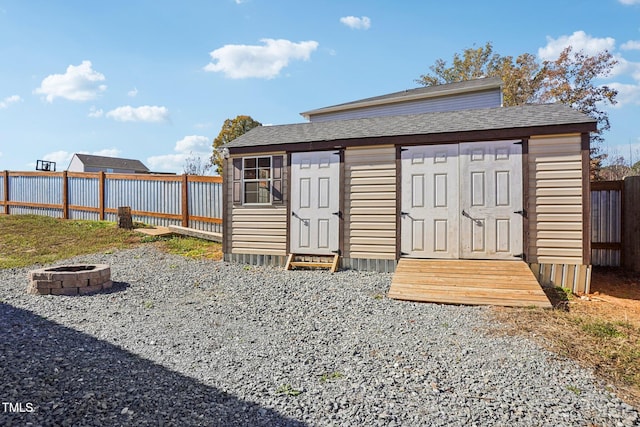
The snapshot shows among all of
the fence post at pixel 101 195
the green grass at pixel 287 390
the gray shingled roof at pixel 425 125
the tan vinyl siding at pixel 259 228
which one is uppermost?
the gray shingled roof at pixel 425 125

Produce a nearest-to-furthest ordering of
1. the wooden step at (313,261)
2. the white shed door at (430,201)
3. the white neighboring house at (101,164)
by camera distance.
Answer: the white shed door at (430,201) < the wooden step at (313,261) < the white neighboring house at (101,164)

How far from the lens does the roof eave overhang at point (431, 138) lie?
254 inches

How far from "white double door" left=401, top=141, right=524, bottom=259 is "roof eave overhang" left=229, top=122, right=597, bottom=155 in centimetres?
14

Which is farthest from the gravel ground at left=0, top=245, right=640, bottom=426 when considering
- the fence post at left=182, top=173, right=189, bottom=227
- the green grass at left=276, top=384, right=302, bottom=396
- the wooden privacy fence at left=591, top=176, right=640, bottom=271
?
the fence post at left=182, top=173, right=189, bottom=227

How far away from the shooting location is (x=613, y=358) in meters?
3.45

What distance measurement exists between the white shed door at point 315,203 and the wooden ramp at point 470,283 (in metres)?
1.91

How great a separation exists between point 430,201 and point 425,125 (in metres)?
1.75

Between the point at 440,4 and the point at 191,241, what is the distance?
9364 millimetres

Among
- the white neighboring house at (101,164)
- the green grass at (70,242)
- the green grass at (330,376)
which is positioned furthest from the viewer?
the white neighboring house at (101,164)

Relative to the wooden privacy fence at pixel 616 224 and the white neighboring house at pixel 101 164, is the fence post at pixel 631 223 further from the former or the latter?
the white neighboring house at pixel 101 164

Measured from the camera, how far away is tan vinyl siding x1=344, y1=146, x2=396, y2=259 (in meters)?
7.62

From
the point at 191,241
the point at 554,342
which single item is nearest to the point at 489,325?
the point at 554,342

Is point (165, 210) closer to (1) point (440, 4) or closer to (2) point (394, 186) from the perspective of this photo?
(2) point (394, 186)

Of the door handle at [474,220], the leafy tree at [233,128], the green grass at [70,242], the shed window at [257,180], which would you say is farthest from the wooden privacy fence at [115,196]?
the leafy tree at [233,128]
